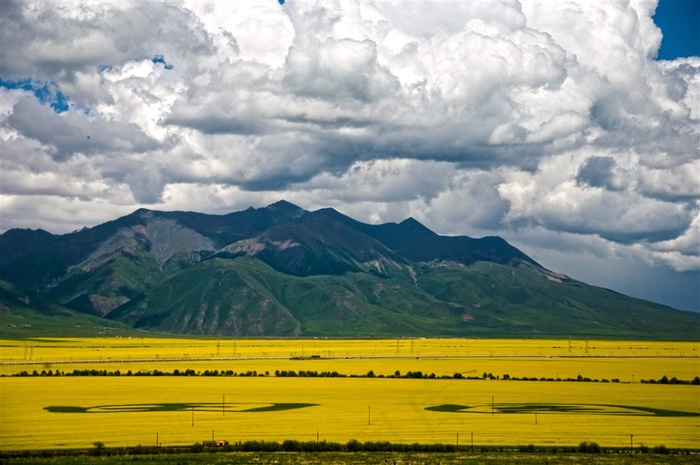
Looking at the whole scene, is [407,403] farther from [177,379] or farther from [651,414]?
[177,379]

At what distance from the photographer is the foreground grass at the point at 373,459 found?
2213 inches

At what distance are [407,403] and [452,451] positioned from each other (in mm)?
30869

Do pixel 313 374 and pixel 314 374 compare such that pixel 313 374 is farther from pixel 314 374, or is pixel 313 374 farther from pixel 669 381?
pixel 669 381

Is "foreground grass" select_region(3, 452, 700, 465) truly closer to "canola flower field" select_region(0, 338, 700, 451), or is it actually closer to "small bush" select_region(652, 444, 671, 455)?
"small bush" select_region(652, 444, 671, 455)

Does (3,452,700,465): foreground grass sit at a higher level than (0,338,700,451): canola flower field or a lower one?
lower

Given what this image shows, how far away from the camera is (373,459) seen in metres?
57.8

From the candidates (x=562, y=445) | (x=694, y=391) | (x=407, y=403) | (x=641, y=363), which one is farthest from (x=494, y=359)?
(x=562, y=445)

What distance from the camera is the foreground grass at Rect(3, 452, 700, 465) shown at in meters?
56.2

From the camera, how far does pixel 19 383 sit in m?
114

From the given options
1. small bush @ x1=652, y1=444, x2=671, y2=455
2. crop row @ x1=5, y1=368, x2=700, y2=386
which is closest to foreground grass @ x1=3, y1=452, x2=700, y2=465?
small bush @ x1=652, y1=444, x2=671, y2=455

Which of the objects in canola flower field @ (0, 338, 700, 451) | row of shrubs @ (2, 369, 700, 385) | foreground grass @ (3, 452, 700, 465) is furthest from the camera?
row of shrubs @ (2, 369, 700, 385)

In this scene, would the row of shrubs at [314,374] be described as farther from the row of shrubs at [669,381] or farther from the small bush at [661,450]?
the small bush at [661,450]

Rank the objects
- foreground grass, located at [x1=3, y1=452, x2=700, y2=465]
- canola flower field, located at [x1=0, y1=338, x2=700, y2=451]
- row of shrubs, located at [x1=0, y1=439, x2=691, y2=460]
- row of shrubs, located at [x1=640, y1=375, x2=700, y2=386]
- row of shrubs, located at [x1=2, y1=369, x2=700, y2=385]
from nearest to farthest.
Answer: foreground grass, located at [x1=3, y1=452, x2=700, y2=465]
row of shrubs, located at [x1=0, y1=439, x2=691, y2=460]
canola flower field, located at [x1=0, y1=338, x2=700, y2=451]
row of shrubs, located at [x1=640, y1=375, x2=700, y2=386]
row of shrubs, located at [x1=2, y1=369, x2=700, y2=385]

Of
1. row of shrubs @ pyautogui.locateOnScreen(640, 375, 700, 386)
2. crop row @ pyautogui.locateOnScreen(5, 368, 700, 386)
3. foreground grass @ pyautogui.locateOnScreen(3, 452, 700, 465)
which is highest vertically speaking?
row of shrubs @ pyautogui.locateOnScreen(640, 375, 700, 386)
